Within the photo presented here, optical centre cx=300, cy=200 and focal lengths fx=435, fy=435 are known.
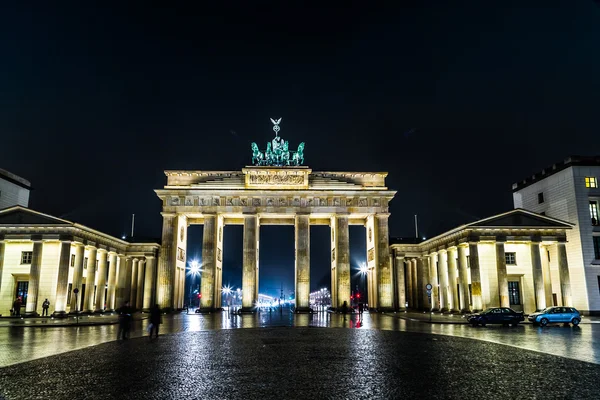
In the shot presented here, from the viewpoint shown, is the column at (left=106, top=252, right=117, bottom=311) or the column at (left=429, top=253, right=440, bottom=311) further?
the column at (left=429, top=253, right=440, bottom=311)

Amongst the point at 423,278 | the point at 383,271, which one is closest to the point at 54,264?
the point at 383,271

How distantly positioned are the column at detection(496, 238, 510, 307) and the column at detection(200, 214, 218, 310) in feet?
114

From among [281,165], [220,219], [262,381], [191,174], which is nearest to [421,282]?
[281,165]

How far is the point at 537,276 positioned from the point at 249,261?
34.0 meters

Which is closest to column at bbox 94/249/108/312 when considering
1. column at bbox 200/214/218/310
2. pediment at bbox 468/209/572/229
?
column at bbox 200/214/218/310

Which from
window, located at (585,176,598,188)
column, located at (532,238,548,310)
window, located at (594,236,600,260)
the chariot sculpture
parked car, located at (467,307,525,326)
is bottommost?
parked car, located at (467,307,525,326)

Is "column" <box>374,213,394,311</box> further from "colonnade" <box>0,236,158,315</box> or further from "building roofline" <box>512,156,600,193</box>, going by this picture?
"colonnade" <box>0,236,158,315</box>

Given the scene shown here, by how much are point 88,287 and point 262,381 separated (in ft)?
157

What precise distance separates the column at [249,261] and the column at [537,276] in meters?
32.9

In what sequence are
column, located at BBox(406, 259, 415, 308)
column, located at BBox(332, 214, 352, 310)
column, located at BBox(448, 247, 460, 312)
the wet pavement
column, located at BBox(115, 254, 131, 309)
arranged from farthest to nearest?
column, located at BBox(406, 259, 415, 308)
column, located at BBox(115, 254, 131, 309)
column, located at BBox(332, 214, 352, 310)
column, located at BBox(448, 247, 460, 312)
the wet pavement

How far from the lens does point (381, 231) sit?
5931 cm

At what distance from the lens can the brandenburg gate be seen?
189 ft

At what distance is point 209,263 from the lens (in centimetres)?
5759

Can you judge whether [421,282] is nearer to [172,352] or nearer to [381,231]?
[381,231]
